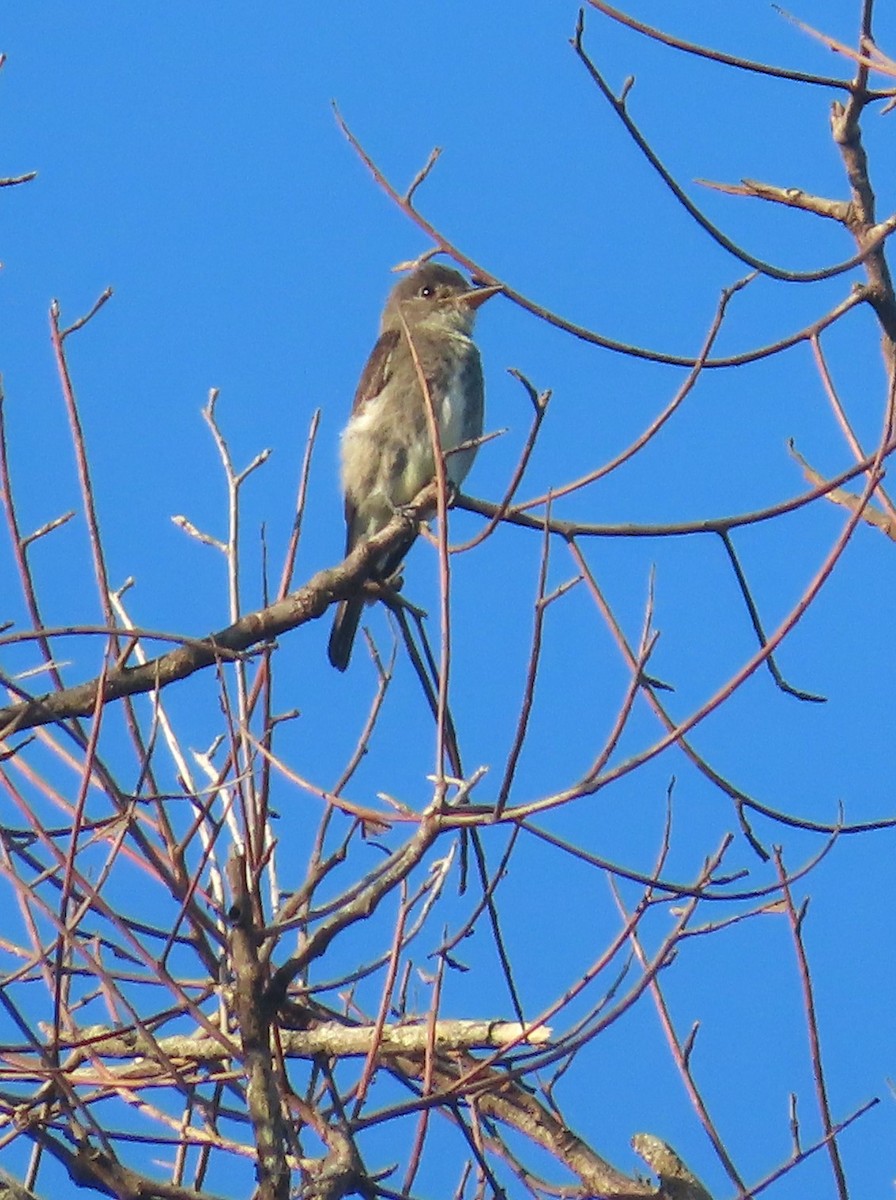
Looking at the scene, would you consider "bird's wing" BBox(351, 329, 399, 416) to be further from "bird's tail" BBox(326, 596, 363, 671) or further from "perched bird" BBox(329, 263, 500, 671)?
"bird's tail" BBox(326, 596, 363, 671)

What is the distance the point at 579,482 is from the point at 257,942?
2.98ft

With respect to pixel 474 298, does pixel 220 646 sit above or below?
below

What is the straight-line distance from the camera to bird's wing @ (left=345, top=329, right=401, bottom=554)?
21.0 feet

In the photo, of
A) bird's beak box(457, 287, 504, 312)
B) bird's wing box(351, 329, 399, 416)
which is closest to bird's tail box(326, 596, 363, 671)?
bird's wing box(351, 329, 399, 416)

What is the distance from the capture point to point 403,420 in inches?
243

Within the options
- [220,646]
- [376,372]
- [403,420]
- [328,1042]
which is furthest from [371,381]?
[328,1042]

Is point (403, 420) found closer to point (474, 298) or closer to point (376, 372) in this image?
point (376, 372)

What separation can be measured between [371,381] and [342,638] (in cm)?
107

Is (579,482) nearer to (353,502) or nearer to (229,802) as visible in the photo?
(229,802)

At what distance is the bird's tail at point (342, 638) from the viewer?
5902 millimetres

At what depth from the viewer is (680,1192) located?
321cm

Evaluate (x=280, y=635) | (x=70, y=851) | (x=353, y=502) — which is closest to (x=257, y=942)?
(x=70, y=851)

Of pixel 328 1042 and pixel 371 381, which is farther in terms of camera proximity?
pixel 371 381

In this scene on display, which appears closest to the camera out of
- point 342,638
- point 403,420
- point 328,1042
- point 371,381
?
point 328,1042
